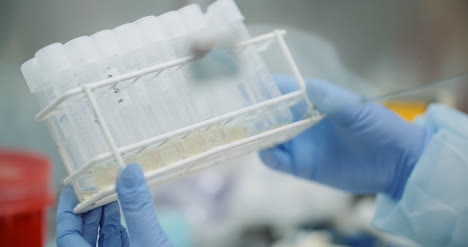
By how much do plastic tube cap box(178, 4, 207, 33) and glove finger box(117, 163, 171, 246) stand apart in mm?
340

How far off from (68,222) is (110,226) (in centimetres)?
12

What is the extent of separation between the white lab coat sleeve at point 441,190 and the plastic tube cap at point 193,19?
83 centimetres

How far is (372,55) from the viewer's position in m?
1.26

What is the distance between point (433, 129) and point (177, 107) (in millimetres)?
938

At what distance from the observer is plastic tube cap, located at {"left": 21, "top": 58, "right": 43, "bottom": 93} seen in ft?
2.74

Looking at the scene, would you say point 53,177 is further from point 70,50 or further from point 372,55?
point 372,55

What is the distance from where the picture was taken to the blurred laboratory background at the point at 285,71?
3.97ft

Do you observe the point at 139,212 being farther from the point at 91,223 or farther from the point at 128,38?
the point at 128,38

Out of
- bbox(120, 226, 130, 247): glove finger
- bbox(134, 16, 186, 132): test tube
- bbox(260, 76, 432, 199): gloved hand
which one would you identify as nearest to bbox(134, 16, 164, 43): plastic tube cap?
bbox(134, 16, 186, 132): test tube

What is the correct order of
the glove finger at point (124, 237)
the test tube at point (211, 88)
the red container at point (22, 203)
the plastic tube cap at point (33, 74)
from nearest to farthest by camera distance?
the red container at point (22, 203), the plastic tube cap at point (33, 74), the test tube at point (211, 88), the glove finger at point (124, 237)

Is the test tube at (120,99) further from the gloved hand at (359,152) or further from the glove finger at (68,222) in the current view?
the gloved hand at (359,152)

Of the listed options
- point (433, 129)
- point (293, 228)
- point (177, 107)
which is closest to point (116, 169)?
point (177, 107)

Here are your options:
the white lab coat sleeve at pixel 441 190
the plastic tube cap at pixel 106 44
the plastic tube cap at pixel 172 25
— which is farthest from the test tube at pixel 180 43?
the white lab coat sleeve at pixel 441 190

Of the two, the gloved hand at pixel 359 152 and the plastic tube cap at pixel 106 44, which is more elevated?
the plastic tube cap at pixel 106 44
